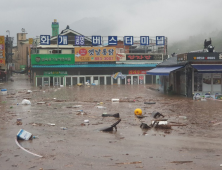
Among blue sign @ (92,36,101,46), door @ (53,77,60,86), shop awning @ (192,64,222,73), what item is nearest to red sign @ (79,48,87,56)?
blue sign @ (92,36,101,46)

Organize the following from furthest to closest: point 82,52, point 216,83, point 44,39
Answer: point 82,52, point 44,39, point 216,83

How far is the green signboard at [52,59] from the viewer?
47.4m

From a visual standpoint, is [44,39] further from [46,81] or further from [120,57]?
[120,57]

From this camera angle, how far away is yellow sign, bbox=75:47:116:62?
4874cm

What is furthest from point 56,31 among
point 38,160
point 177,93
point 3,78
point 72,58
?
point 38,160

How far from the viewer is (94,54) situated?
49.1 m

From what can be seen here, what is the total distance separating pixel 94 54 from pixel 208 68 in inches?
1088

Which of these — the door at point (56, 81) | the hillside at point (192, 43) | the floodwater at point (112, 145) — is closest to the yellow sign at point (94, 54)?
the door at point (56, 81)

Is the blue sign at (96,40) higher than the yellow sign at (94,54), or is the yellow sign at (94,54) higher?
the blue sign at (96,40)

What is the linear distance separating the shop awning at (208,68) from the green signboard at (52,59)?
90.9 feet

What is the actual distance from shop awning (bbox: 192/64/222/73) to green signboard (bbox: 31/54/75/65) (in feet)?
90.9

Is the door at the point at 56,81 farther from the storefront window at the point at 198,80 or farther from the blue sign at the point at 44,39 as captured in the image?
the storefront window at the point at 198,80

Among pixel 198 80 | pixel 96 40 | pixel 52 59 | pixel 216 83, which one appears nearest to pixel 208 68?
pixel 198 80

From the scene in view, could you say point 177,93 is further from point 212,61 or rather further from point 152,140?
point 152,140
